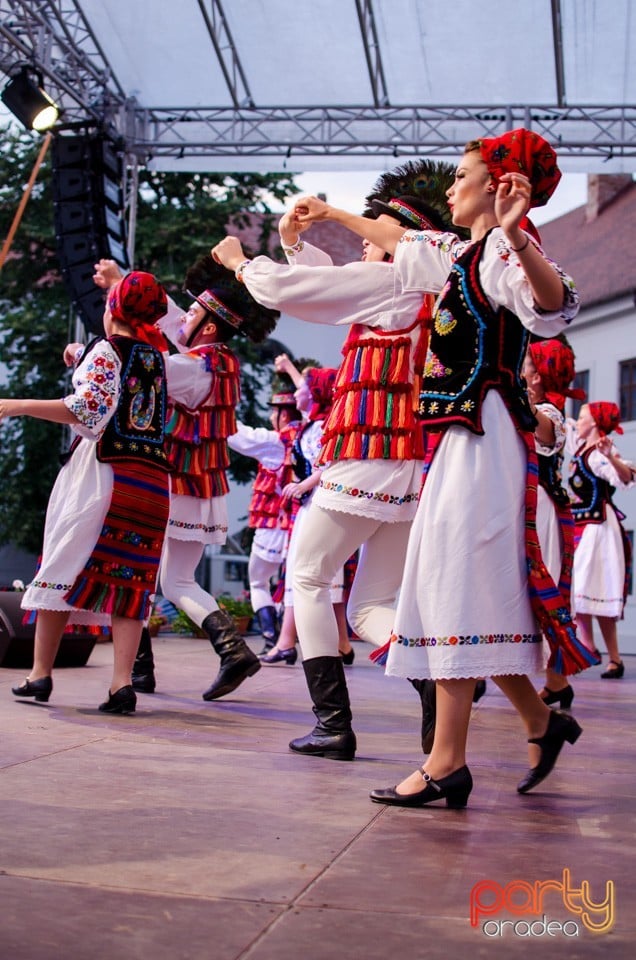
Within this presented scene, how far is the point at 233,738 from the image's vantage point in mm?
4215

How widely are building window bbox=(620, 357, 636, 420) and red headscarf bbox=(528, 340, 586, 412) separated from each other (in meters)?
22.4

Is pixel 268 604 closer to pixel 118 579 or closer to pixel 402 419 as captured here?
pixel 118 579

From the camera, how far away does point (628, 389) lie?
2747 centimetres

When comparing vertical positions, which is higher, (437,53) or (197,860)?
(437,53)

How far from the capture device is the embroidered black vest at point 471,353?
3.14 m

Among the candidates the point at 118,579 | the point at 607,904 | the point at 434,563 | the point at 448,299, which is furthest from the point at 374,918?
the point at 118,579

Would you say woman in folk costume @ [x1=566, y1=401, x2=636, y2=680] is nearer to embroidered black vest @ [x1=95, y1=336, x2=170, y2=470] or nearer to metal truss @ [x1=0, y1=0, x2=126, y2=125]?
embroidered black vest @ [x1=95, y1=336, x2=170, y2=470]

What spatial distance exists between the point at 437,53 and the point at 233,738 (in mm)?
9802

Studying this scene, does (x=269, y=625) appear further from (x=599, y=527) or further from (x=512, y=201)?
(x=512, y=201)

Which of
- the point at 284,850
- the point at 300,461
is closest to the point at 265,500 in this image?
the point at 300,461

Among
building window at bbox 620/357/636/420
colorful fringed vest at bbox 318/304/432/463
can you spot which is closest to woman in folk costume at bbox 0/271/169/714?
colorful fringed vest at bbox 318/304/432/463

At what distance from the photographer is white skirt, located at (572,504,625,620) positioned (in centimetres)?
875

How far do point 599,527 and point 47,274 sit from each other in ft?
50.2

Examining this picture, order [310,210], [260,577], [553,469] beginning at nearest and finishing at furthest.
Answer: [310,210] → [553,469] → [260,577]
